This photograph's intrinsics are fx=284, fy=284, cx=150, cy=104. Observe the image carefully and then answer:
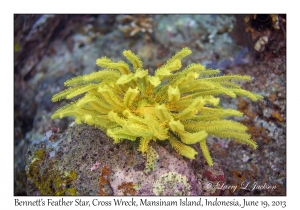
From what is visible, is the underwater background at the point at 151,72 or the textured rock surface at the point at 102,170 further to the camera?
the underwater background at the point at 151,72

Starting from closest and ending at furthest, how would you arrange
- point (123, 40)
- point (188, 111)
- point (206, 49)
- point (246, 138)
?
1. point (188, 111)
2. point (246, 138)
3. point (206, 49)
4. point (123, 40)

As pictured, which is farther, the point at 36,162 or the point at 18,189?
the point at 18,189

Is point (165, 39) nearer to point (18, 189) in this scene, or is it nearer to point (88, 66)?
point (88, 66)

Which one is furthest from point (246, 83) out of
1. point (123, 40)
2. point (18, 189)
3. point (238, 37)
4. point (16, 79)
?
point (16, 79)

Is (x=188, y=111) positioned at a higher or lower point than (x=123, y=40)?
lower

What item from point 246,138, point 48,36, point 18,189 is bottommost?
point 18,189

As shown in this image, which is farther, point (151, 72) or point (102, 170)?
point (151, 72)

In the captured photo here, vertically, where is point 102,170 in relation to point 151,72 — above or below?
below

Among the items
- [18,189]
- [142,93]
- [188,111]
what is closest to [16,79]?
[18,189]

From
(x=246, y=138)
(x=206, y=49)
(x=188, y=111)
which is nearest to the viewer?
(x=188, y=111)

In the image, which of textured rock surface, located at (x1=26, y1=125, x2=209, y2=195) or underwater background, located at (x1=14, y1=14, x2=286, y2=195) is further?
underwater background, located at (x1=14, y1=14, x2=286, y2=195)
